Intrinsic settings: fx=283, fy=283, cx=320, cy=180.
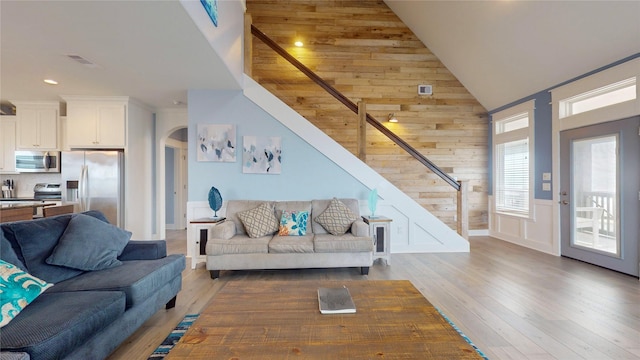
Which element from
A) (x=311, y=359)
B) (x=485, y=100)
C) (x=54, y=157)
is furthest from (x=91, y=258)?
(x=485, y=100)

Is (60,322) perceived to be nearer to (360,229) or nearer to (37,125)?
(360,229)

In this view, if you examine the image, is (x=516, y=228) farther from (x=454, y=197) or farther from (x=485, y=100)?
(x=485, y=100)

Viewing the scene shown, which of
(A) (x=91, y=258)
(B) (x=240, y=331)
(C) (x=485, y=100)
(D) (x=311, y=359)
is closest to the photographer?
(D) (x=311, y=359)

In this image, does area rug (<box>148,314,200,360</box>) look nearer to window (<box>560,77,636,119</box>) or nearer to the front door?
the front door

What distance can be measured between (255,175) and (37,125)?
406cm

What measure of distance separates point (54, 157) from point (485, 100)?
27.3 ft

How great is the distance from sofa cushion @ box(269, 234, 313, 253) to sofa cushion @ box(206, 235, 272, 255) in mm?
→ 94

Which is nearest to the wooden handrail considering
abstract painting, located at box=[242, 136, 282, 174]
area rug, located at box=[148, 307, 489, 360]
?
abstract painting, located at box=[242, 136, 282, 174]

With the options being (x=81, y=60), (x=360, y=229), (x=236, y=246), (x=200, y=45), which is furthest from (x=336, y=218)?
(x=81, y=60)

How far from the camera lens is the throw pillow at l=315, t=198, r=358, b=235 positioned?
3.75m

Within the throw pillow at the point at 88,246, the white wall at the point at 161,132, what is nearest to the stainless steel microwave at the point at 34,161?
the white wall at the point at 161,132

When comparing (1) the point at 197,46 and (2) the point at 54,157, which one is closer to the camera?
(1) the point at 197,46

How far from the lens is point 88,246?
2236 millimetres

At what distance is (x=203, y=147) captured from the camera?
425 centimetres
